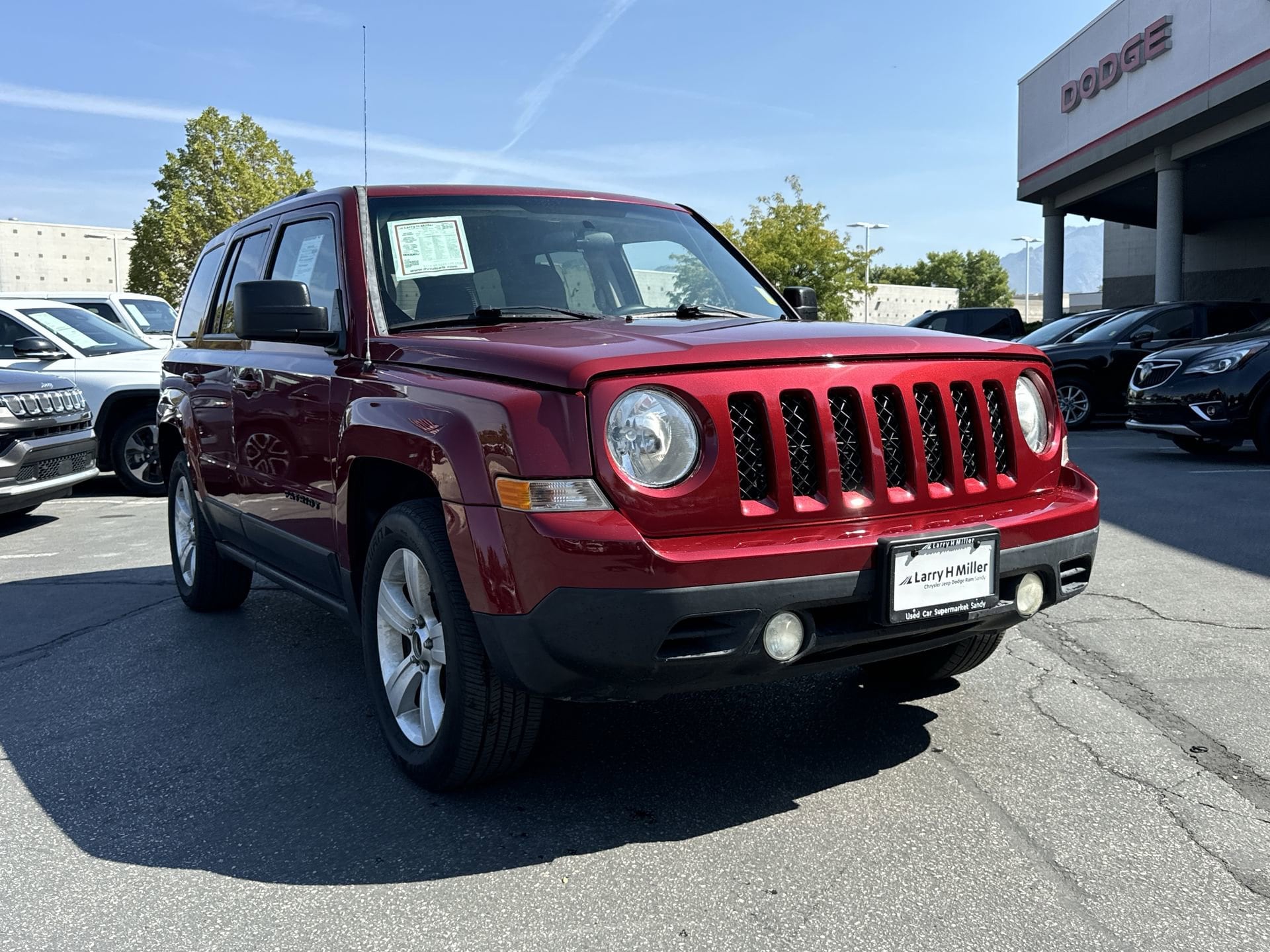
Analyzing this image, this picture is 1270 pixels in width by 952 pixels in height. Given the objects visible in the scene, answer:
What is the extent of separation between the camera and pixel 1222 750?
11.2 feet

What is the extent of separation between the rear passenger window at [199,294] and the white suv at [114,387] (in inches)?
180

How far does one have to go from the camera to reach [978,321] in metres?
21.1

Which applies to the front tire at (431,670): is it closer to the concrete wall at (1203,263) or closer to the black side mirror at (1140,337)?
the black side mirror at (1140,337)

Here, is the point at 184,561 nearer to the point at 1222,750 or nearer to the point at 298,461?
the point at 298,461

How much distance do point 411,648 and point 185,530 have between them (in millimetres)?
2851

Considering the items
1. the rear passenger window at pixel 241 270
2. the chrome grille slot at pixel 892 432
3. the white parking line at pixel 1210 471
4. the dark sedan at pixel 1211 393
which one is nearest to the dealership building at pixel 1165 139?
the dark sedan at pixel 1211 393

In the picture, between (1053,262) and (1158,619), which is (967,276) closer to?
(1053,262)

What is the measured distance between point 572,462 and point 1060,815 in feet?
5.23

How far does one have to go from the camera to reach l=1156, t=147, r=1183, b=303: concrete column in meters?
21.6

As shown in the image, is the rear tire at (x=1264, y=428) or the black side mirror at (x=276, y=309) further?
the rear tire at (x=1264, y=428)

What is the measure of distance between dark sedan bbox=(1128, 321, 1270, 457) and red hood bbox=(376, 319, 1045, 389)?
24.8ft

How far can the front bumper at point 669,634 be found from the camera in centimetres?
264

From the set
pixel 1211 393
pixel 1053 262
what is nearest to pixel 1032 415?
pixel 1211 393

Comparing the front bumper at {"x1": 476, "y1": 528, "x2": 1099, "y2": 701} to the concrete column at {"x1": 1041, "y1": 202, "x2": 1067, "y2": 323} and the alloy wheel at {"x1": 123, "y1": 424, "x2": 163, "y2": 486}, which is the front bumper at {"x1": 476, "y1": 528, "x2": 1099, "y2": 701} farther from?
the concrete column at {"x1": 1041, "y1": 202, "x2": 1067, "y2": 323}
